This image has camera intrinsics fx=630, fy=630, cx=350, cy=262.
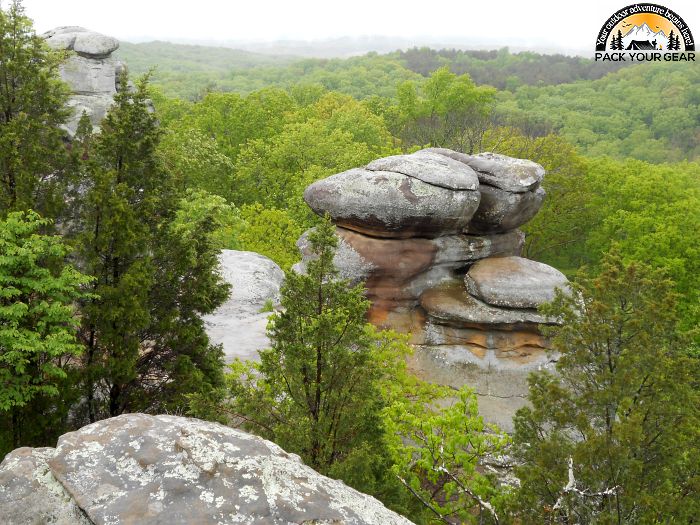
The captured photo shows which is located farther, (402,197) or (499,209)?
(499,209)

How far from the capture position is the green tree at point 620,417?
9664 millimetres

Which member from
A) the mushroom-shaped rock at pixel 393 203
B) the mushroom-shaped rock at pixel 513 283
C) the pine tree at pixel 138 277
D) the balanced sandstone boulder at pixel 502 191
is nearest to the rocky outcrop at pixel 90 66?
the mushroom-shaped rock at pixel 393 203

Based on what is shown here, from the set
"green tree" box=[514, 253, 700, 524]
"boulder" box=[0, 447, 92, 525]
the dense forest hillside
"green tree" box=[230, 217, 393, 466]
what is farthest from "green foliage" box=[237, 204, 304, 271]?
the dense forest hillside

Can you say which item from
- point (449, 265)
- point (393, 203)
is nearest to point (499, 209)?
point (449, 265)

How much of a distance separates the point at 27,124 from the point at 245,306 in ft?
36.1

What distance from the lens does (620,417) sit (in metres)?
9.92

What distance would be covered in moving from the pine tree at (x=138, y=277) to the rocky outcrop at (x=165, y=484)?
6818mm

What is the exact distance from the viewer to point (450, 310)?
23.5m

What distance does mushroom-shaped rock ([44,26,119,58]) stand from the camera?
138ft

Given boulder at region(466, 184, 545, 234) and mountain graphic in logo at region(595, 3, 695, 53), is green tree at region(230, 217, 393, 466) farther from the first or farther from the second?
mountain graphic in logo at region(595, 3, 695, 53)

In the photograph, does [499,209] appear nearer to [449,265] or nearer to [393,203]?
[449,265]

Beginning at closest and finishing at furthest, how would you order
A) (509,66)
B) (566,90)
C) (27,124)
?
(27,124) → (566,90) → (509,66)

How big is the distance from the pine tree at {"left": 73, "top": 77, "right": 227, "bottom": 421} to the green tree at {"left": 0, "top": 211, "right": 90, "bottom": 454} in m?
0.86

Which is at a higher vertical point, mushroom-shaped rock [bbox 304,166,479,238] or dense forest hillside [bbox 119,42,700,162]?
dense forest hillside [bbox 119,42,700,162]
